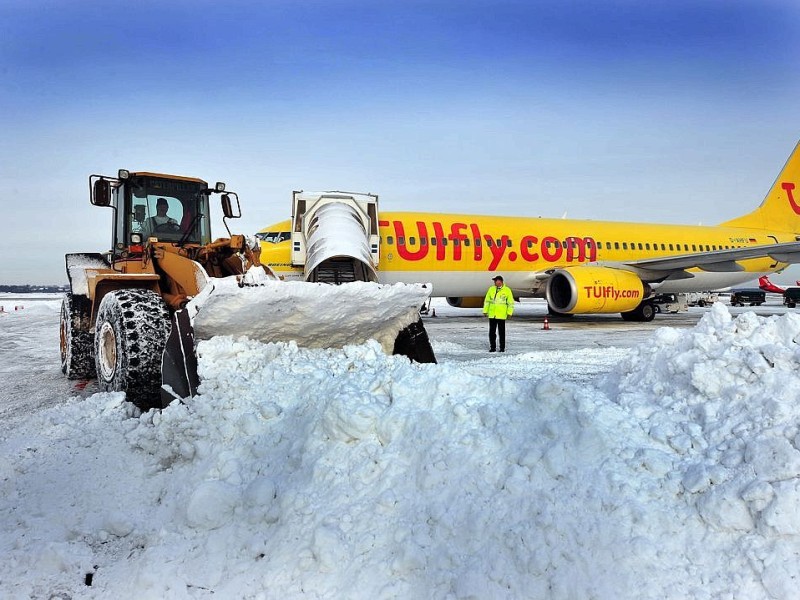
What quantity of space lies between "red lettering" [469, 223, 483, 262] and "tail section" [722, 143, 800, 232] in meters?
13.0

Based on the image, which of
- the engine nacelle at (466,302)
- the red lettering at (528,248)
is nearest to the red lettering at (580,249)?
the red lettering at (528,248)

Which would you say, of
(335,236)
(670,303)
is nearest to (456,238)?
(335,236)

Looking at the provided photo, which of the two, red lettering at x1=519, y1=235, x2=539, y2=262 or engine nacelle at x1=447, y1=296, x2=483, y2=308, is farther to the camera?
engine nacelle at x1=447, y1=296, x2=483, y2=308

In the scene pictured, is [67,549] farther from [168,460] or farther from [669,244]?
[669,244]

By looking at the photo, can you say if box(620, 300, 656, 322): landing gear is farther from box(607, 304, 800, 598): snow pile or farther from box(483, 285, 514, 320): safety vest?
box(607, 304, 800, 598): snow pile

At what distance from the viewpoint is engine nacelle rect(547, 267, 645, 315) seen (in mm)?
14273

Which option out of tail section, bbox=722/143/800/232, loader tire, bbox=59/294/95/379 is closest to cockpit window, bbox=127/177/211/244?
loader tire, bbox=59/294/95/379

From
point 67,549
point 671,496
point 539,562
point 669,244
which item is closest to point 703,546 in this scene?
point 671,496

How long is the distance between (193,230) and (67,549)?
473cm

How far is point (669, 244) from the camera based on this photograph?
63.8ft

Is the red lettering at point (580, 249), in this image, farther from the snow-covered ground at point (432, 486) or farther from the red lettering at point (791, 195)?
the snow-covered ground at point (432, 486)

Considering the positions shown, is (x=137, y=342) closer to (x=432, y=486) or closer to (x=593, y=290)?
(x=432, y=486)

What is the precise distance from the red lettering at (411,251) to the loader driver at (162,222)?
8430mm

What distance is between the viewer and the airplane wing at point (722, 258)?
1483 cm
